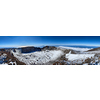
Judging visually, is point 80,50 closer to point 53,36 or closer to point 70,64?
point 70,64

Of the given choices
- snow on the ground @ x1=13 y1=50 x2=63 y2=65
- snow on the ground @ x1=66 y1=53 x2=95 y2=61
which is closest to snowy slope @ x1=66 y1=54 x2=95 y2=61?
snow on the ground @ x1=66 y1=53 x2=95 y2=61

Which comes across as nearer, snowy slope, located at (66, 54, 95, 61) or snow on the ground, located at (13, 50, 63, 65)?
snowy slope, located at (66, 54, 95, 61)

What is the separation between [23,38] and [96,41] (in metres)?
3.41

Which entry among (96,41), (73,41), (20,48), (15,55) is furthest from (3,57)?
(96,41)

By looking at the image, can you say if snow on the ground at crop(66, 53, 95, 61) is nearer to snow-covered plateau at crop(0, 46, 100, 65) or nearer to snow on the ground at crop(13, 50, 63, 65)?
snow-covered plateau at crop(0, 46, 100, 65)

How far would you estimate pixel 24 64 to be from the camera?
3506mm

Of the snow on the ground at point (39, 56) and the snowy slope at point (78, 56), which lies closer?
the snowy slope at point (78, 56)

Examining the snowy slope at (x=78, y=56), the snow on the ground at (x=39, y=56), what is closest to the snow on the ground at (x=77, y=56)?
the snowy slope at (x=78, y=56)

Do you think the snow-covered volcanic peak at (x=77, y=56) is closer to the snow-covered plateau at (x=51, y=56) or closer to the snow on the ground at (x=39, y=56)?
the snow-covered plateau at (x=51, y=56)

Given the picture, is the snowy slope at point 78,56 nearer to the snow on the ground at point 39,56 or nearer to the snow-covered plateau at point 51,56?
the snow-covered plateau at point 51,56

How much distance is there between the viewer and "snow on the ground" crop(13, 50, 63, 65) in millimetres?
3535

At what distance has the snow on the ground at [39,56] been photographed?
3.54m

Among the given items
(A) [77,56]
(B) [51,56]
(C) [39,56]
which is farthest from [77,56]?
(C) [39,56]

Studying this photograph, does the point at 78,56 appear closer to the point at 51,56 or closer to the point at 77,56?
the point at 77,56
